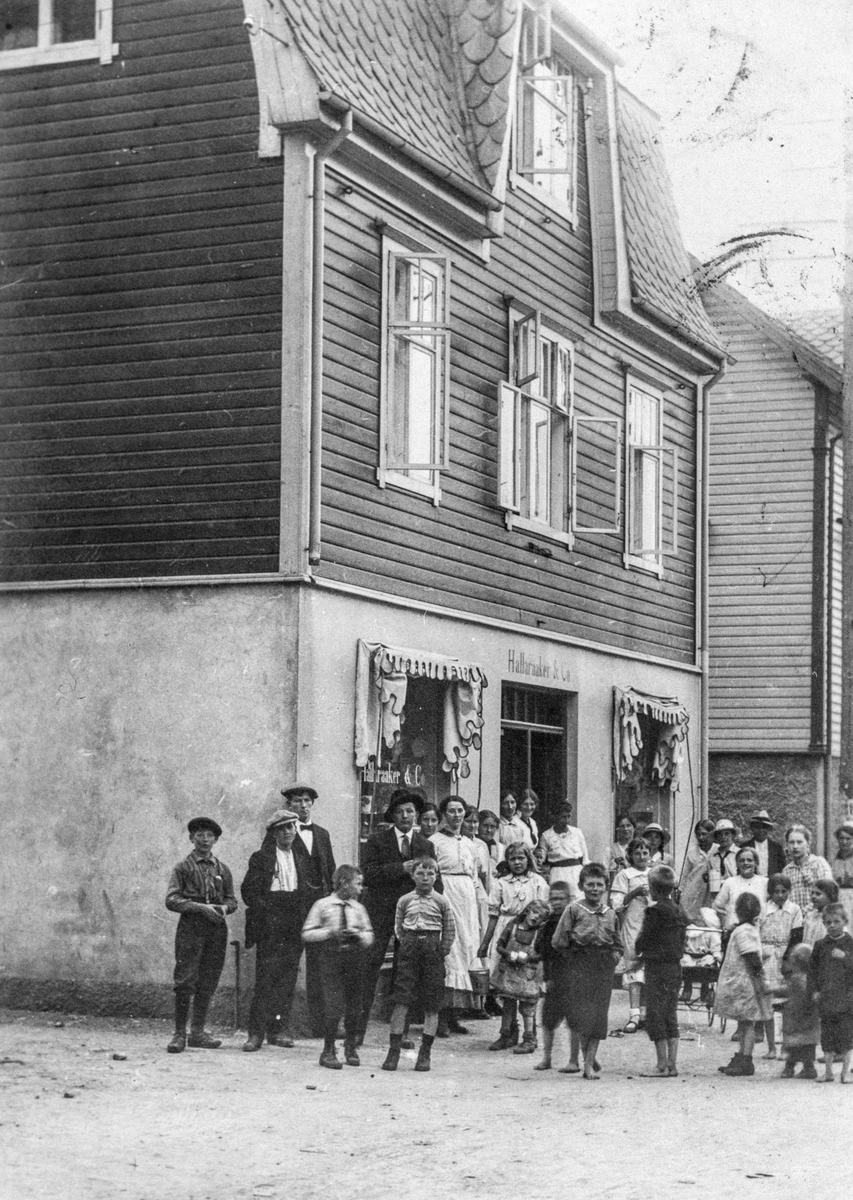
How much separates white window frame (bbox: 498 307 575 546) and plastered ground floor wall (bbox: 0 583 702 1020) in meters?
3.10

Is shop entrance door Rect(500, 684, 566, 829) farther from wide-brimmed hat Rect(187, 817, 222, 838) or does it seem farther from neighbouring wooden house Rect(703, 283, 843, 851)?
neighbouring wooden house Rect(703, 283, 843, 851)

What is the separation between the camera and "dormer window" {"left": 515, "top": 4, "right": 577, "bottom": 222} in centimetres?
1877

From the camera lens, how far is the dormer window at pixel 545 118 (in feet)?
61.6

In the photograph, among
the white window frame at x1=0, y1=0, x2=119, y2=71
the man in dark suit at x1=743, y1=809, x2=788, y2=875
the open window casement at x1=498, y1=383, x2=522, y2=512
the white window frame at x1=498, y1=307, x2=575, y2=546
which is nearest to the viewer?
the white window frame at x1=0, y1=0, x2=119, y2=71

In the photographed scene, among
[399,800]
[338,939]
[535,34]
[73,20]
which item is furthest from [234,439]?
[535,34]

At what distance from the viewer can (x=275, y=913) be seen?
43.7 ft

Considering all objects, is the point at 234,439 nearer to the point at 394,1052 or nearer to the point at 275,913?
the point at 275,913

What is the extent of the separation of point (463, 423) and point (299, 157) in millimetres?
3468

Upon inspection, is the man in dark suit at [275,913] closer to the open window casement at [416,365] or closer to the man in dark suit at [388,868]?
the man in dark suit at [388,868]

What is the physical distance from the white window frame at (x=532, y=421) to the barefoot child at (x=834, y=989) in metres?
6.26

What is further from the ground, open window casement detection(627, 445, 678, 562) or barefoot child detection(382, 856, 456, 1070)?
open window casement detection(627, 445, 678, 562)

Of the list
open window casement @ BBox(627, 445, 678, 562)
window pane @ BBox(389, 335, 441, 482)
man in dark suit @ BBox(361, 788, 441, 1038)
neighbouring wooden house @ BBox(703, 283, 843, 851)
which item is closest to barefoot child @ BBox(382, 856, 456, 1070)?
man in dark suit @ BBox(361, 788, 441, 1038)

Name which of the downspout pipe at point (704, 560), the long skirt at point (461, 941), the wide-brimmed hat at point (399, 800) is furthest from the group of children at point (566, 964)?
the downspout pipe at point (704, 560)

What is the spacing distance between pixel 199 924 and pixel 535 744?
22.0 ft
